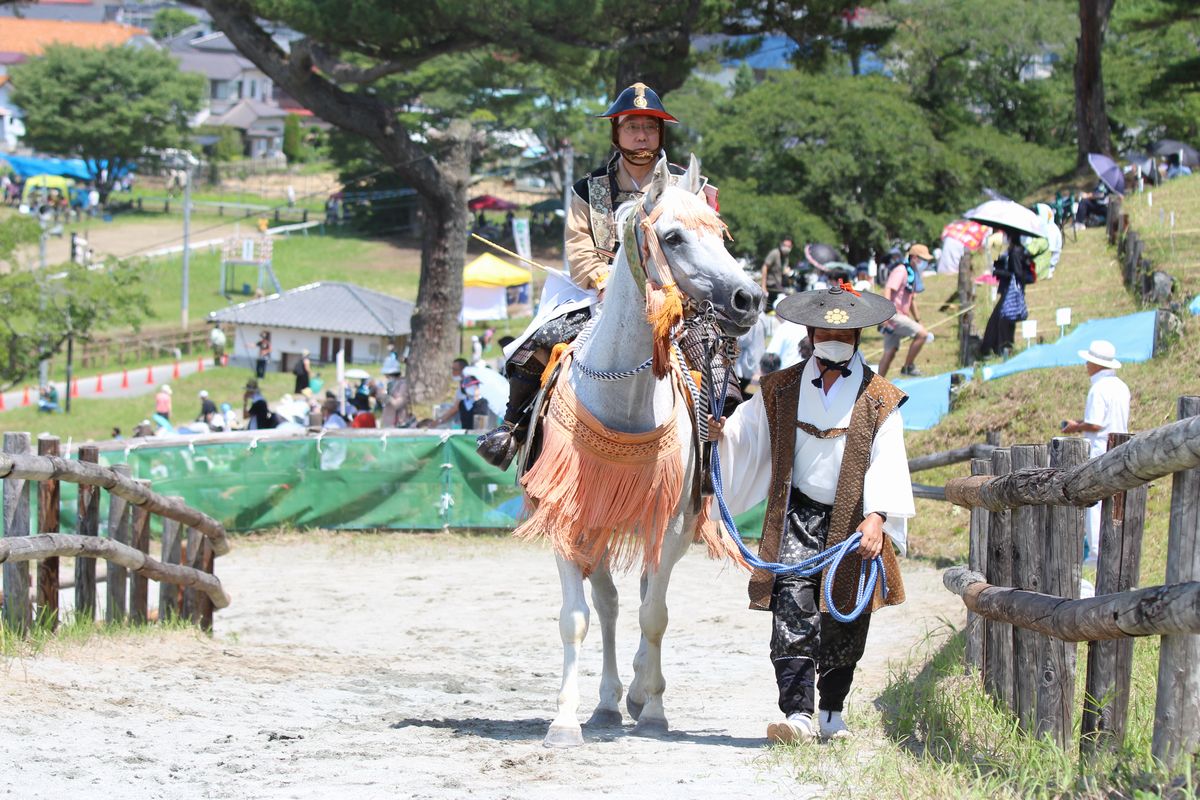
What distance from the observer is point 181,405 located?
35469 mm

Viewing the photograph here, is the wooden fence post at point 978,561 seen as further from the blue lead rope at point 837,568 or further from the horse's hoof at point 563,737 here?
the horse's hoof at point 563,737

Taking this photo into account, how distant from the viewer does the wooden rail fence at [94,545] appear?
27.7 feet

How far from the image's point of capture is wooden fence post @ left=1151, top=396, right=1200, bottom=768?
4375 mm

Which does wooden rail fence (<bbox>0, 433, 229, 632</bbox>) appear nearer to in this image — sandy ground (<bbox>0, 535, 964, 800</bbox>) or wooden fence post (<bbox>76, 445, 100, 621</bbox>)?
wooden fence post (<bbox>76, 445, 100, 621</bbox>)

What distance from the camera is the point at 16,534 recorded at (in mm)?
8523

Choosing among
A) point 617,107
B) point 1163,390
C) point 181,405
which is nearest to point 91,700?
point 617,107

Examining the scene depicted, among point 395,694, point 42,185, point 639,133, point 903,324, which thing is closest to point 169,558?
point 395,694

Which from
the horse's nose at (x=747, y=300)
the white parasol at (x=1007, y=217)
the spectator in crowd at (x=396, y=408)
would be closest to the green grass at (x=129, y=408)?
the spectator in crowd at (x=396, y=408)

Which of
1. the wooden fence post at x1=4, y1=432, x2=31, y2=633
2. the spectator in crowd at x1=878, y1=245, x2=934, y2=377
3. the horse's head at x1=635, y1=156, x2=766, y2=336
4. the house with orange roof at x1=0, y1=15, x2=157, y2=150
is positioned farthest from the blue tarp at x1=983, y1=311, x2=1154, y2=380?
the house with orange roof at x1=0, y1=15, x2=157, y2=150

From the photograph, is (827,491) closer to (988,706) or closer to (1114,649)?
(988,706)

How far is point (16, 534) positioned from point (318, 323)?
37799 millimetres

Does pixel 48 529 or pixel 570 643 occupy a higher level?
pixel 48 529

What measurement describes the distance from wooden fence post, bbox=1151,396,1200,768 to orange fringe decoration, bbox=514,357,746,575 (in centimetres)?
292

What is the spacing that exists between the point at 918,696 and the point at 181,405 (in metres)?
30.7
